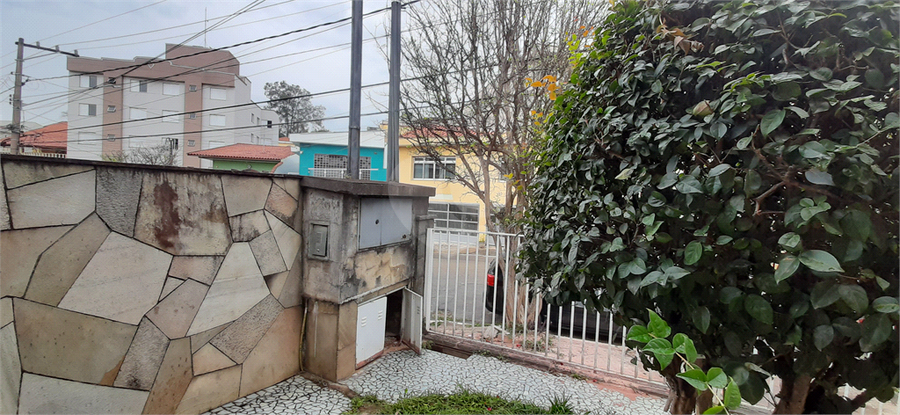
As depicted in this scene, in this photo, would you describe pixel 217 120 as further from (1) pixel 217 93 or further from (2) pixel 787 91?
(2) pixel 787 91

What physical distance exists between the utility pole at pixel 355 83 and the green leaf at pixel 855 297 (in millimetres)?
3007

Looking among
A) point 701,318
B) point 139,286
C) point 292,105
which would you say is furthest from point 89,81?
point 701,318

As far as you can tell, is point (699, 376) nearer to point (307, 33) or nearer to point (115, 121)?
point (307, 33)

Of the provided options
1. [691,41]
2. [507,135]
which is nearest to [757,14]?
[691,41]

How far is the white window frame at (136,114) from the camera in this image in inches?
150

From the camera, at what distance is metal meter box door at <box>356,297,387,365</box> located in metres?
2.68

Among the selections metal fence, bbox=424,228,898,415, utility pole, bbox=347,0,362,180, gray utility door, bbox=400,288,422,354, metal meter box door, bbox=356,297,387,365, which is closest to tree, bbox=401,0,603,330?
metal fence, bbox=424,228,898,415

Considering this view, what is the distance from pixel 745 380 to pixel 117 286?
2.45 metres

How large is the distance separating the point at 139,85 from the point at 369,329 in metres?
3.43

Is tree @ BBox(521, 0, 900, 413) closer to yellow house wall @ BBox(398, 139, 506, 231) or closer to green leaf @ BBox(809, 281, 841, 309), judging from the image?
green leaf @ BBox(809, 281, 841, 309)

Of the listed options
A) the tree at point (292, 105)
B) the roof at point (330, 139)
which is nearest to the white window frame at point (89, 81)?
the tree at point (292, 105)

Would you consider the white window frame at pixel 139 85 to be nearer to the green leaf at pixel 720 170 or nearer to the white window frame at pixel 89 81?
the white window frame at pixel 89 81

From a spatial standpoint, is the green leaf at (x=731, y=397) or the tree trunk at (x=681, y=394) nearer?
the green leaf at (x=731, y=397)

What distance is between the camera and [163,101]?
12.5 ft
